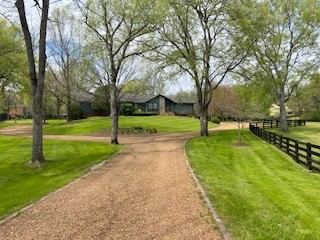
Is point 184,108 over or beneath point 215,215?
over

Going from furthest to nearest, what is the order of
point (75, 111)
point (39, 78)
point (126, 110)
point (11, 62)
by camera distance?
1. point (126, 110)
2. point (75, 111)
3. point (11, 62)
4. point (39, 78)

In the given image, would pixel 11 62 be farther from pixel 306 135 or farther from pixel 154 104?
pixel 154 104

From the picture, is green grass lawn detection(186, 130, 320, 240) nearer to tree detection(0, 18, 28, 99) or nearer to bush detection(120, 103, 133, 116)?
tree detection(0, 18, 28, 99)

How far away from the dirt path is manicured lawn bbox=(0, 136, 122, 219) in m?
0.73

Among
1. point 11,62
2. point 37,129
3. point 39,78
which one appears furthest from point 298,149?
point 11,62

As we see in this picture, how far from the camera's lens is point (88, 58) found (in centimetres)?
2986

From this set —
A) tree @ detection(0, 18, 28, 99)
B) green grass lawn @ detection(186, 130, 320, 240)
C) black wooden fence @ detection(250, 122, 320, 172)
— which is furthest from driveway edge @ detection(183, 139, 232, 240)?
tree @ detection(0, 18, 28, 99)

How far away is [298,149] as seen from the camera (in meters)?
19.0

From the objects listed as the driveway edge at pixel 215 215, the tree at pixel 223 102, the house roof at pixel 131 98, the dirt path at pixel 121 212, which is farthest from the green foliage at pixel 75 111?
the driveway edge at pixel 215 215

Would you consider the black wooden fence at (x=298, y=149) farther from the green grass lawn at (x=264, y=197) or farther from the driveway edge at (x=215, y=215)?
the driveway edge at (x=215, y=215)

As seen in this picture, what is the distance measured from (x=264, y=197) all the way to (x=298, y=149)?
10626 millimetres

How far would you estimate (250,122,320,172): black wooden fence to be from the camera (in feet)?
51.0

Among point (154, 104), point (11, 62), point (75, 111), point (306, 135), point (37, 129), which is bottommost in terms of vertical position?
point (306, 135)

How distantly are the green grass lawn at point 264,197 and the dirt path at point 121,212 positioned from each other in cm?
74
